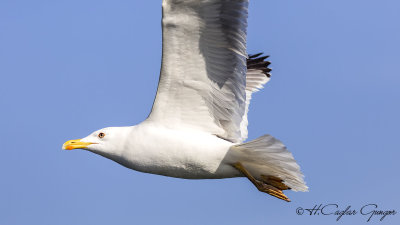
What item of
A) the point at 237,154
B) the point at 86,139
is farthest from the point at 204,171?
the point at 86,139

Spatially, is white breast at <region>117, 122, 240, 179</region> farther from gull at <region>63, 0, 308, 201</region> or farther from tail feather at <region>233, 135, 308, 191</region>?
tail feather at <region>233, 135, 308, 191</region>

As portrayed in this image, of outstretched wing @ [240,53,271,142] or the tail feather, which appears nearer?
the tail feather

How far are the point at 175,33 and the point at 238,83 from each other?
3.67 feet

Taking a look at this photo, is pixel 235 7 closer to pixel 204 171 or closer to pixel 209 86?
pixel 209 86

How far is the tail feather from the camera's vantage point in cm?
861

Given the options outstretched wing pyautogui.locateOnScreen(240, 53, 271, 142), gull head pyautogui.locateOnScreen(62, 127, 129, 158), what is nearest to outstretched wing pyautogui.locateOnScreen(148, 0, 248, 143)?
gull head pyautogui.locateOnScreen(62, 127, 129, 158)

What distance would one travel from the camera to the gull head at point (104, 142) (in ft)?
29.3

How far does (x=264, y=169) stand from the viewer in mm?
8750

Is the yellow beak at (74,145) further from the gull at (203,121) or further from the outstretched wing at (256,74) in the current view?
the outstretched wing at (256,74)

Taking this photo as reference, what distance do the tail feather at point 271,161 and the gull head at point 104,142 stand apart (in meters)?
1.46

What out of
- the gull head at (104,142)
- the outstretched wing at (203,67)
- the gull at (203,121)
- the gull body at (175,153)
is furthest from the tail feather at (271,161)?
the gull head at (104,142)

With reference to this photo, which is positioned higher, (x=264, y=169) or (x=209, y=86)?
(x=209, y=86)

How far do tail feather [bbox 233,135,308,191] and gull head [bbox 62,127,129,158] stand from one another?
146 centimetres

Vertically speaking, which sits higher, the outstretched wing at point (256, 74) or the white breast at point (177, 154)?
the outstretched wing at point (256, 74)
